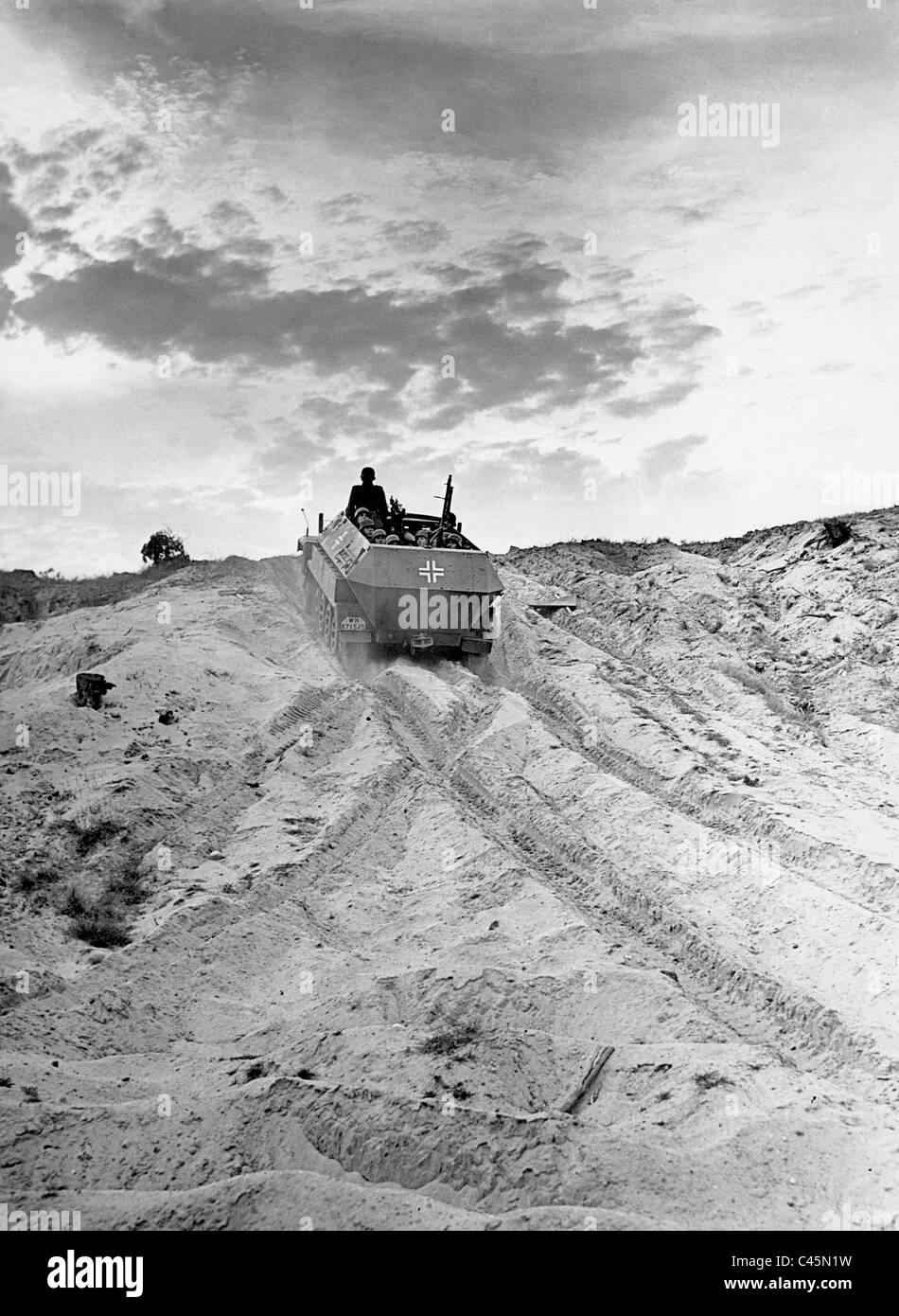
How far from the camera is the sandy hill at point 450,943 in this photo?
442 cm

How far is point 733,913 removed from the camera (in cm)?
704

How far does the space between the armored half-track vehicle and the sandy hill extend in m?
0.70

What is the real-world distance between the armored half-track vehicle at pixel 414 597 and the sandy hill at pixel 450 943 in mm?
702

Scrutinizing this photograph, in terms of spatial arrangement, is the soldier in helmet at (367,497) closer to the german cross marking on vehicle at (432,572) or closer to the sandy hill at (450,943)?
the german cross marking on vehicle at (432,572)

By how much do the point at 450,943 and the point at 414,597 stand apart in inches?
320

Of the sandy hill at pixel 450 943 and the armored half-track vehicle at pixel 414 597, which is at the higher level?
the armored half-track vehicle at pixel 414 597

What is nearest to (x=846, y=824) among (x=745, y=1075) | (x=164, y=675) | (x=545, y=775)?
(x=545, y=775)

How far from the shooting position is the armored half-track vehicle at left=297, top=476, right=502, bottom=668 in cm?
1422

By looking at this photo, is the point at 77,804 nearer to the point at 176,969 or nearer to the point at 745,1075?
the point at 176,969

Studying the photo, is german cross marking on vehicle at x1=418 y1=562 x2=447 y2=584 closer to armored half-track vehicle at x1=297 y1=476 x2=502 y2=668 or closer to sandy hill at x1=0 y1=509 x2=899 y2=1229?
armored half-track vehicle at x1=297 y1=476 x2=502 y2=668

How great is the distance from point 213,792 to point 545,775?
3.16 metres

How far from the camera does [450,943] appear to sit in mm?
6617

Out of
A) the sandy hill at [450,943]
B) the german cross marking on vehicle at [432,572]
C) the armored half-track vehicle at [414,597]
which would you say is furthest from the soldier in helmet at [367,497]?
the sandy hill at [450,943]

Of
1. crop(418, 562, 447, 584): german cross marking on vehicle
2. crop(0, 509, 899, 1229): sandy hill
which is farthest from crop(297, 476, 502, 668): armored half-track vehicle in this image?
crop(0, 509, 899, 1229): sandy hill
